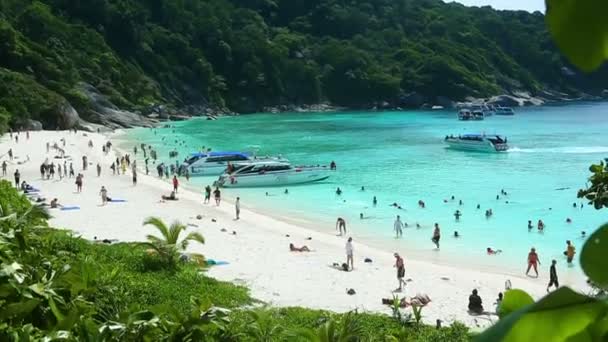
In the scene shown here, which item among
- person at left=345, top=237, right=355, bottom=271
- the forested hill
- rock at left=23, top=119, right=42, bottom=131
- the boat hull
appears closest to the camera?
person at left=345, top=237, right=355, bottom=271

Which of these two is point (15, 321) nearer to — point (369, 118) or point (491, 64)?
point (369, 118)

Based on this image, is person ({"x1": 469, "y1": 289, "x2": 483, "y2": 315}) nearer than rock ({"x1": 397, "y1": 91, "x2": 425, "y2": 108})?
Yes

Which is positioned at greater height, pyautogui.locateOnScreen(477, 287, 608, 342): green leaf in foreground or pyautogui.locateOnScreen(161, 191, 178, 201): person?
pyautogui.locateOnScreen(477, 287, 608, 342): green leaf in foreground

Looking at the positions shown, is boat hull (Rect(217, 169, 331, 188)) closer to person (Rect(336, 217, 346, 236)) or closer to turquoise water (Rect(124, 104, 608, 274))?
turquoise water (Rect(124, 104, 608, 274))

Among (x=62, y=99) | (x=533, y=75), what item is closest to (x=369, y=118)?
(x=62, y=99)

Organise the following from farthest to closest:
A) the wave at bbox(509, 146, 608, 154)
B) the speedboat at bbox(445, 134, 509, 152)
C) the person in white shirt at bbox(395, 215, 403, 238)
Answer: the wave at bbox(509, 146, 608, 154) < the speedboat at bbox(445, 134, 509, 152) < the person in white shirt at bbox(395, 215, 403, 238)

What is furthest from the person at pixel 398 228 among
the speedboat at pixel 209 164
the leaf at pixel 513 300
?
the leaf at pixel 513 300

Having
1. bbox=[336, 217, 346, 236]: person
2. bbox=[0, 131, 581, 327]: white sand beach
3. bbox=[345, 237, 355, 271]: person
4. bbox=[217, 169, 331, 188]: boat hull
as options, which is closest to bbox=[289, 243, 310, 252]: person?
bbox=[0, 131, 581, 327]: white sand beach

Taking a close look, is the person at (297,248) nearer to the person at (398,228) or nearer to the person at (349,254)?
the person at (349,254)
